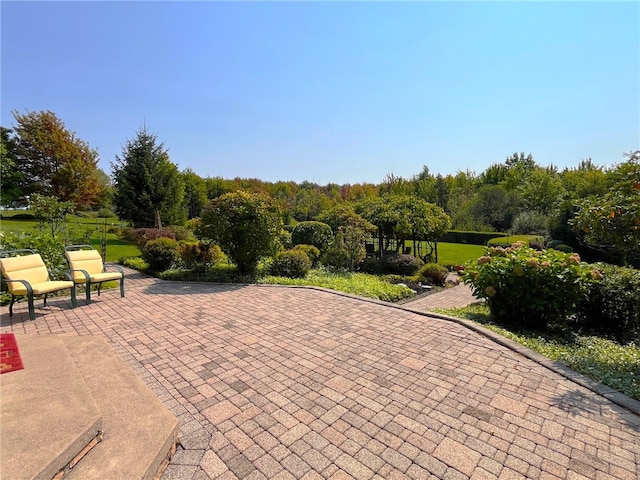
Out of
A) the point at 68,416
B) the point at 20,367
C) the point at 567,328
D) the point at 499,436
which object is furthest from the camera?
the point at 567,328

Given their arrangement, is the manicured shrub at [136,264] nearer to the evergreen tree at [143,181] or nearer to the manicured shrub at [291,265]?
the manicured shrub at [291,265]

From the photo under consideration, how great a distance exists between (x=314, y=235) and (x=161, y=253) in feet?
17.7

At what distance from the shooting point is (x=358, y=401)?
9.28 ft

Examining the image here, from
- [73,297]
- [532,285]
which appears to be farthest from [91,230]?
[532,285]

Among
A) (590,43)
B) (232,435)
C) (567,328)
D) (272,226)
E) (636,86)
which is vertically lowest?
(567,328)

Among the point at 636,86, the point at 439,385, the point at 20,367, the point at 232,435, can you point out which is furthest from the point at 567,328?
the point at 20,367

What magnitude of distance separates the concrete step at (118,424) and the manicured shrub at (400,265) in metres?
9.03

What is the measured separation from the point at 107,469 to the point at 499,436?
268 centimetres

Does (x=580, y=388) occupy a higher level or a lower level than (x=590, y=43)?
lower

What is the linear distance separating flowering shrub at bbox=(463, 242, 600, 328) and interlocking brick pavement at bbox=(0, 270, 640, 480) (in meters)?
1.22

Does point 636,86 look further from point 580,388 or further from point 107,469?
point 107,469

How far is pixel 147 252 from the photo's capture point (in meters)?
9.34

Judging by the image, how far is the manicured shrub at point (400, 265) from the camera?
36.0 ft

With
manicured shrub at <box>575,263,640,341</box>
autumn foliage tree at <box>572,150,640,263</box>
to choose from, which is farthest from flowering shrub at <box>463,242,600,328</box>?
autumn foliage tree at <box>572,150,640,263</box>
